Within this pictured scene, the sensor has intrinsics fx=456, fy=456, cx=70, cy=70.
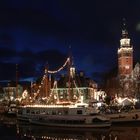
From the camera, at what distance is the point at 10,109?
305ft

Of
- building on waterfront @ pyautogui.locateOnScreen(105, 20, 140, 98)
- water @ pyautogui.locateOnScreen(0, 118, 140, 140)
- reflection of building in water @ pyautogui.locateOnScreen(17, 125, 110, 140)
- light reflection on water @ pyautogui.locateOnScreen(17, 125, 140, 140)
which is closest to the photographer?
water @ pyautogui.locateOnScreen(0, 118, 140, 140)

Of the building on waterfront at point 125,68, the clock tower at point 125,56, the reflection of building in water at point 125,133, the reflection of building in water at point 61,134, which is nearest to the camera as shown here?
the reflection of building in water at point 125,133

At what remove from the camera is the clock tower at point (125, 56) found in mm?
158250

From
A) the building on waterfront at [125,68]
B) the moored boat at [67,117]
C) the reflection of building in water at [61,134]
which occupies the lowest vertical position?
the reflection of building in water at [61,134]

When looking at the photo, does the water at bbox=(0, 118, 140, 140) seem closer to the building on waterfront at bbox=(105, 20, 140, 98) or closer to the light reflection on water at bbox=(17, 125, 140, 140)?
the light reflection on water at bbox=(17, 125, 140, 140)

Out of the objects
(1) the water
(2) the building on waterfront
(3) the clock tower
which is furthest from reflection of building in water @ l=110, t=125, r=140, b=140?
(3) the clock tower

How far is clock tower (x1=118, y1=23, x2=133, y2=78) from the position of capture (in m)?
158

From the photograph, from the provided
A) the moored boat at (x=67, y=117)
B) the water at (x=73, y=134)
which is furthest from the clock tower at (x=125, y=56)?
the water at (x=73, y=134)

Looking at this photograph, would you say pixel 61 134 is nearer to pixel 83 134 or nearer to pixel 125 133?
pixel 83 134

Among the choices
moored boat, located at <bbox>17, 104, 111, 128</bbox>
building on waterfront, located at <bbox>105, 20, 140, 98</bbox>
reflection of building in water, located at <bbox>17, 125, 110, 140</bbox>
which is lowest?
reflection of building in water, located at <bbox>17, 125, 110, 140</bbox>

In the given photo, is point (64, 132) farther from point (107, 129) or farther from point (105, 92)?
point (105, 92)

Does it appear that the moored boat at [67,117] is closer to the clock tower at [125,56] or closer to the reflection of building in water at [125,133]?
the reflection of building in water at [125,133]

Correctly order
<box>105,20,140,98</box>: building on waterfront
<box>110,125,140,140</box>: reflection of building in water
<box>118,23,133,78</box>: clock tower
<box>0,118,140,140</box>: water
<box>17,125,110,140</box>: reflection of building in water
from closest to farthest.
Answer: <box>110,125,140,140</box>: reflection of building in water
<box>0,118,140,140</box>: water
<box>17,125,110,140</box>: reflection of building in water
<box>105,20,140,98</box>: building on waterfront
<box>118,23,133,78</box>: clock tower

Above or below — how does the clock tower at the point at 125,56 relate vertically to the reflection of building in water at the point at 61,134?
above
